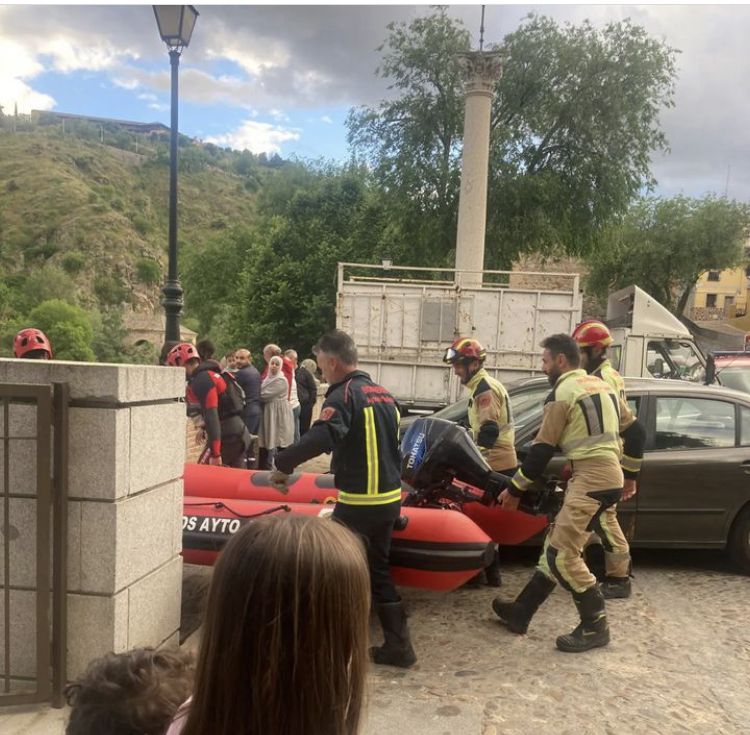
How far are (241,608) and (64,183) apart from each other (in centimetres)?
13112

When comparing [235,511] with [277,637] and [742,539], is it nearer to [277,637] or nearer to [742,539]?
[277,637]

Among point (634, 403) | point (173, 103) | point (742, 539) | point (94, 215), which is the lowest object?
point (742, 539)

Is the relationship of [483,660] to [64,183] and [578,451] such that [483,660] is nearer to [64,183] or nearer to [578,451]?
[578,451]

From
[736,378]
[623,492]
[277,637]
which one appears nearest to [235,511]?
[623,492]

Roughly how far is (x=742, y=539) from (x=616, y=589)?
4.40 feet

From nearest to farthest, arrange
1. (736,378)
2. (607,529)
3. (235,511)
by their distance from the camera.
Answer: (235,511)
(607,529)
(736,378)

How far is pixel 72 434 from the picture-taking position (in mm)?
2895

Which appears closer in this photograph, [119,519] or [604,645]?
[119,519]

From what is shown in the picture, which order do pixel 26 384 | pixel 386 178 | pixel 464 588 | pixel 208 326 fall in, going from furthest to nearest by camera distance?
1. pixel 208 326
2. pixel 386 178
3. pixel 464 588
4. pixel 26 384

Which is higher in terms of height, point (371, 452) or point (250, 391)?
point (371, 452)

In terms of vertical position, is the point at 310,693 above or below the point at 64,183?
below

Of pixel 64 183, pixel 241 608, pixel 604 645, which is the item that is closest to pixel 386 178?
pixel 604 645

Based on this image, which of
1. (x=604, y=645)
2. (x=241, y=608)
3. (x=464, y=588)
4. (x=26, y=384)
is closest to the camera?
(x=241, y=608)

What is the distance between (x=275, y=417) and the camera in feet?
28.6
